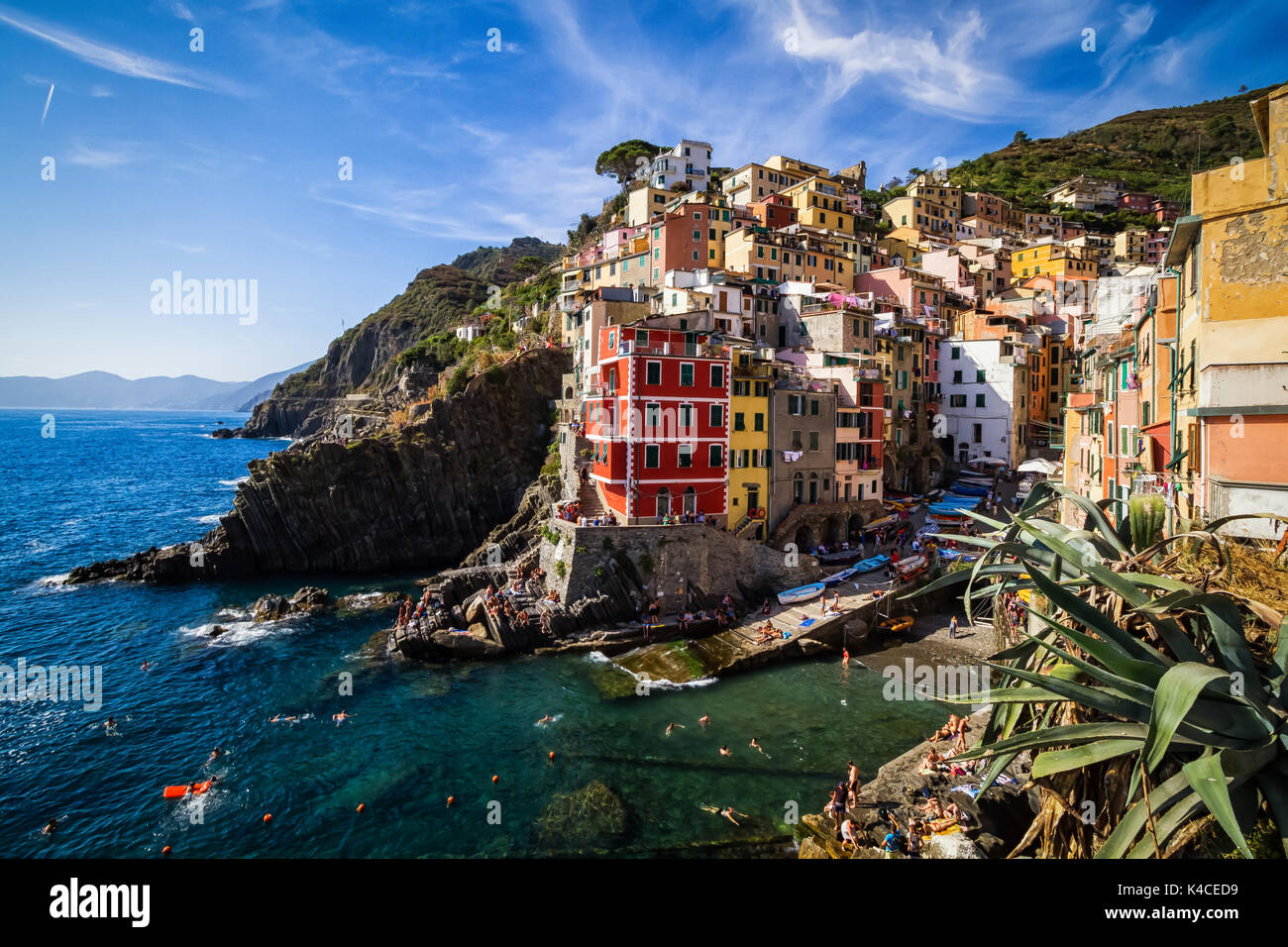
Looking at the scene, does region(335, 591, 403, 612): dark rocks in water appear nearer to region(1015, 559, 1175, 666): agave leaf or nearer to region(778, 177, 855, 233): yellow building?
region(1015, 559, 1175, 666): agave leaf

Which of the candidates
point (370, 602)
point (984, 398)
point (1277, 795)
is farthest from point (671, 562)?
point (984, 398)

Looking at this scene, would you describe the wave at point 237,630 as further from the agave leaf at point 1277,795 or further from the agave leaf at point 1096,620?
the agave leaf at point 1277,795

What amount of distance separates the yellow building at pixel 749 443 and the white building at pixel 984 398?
83.2 feet

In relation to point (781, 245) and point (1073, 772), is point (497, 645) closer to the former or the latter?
point (1073, 772)

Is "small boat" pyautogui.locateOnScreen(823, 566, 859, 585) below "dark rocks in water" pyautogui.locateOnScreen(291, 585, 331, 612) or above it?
above

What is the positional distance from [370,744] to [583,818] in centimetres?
956

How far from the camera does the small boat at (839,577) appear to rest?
1441 inches

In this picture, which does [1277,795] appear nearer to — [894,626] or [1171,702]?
[1171,702]

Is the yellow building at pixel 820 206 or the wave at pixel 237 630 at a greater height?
the yellow building at pixel 820 206

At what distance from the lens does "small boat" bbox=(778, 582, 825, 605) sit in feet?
116

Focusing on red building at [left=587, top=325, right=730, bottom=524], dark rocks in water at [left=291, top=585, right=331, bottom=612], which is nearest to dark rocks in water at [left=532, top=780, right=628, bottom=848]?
red building at [left=587, top=325, right=730, bottom=524]

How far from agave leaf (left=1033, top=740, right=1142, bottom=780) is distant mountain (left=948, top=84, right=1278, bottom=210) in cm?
11704

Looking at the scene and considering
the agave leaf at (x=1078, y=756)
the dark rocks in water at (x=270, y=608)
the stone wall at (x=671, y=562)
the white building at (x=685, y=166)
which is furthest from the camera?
the white building at (x=685, y=166)

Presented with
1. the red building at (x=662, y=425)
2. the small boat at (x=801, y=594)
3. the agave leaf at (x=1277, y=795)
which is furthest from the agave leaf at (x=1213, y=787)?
the small boat at (x=801, y=594)
